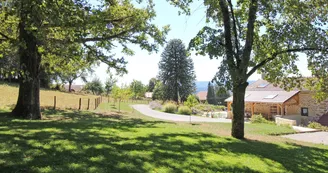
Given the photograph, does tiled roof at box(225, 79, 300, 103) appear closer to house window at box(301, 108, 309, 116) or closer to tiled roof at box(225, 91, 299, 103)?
tiled roof at box(225, 91, 299, 103)

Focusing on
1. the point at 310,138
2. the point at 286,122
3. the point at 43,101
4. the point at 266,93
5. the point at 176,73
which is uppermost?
the point at 176,73

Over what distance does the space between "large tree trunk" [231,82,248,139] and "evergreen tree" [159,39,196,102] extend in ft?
142

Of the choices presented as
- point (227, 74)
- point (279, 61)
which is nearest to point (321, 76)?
point (279, 61)

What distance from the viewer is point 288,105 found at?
31.0 metres

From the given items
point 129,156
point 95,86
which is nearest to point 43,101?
point 129,156

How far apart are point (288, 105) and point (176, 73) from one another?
28.7 m

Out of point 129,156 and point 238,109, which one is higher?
point 238,109

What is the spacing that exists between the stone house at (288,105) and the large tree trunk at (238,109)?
18860mm

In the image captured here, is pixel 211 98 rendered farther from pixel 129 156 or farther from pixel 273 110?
pixel 129 156

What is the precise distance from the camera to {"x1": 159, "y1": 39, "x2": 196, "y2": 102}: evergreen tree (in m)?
56.4

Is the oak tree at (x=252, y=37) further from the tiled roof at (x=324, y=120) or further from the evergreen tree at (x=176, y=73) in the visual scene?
the evergreen tree at (x=176, y=73)

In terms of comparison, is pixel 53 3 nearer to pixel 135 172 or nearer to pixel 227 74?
pixel 135 172

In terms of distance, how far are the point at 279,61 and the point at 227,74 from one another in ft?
14.2

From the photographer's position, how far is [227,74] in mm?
10852
